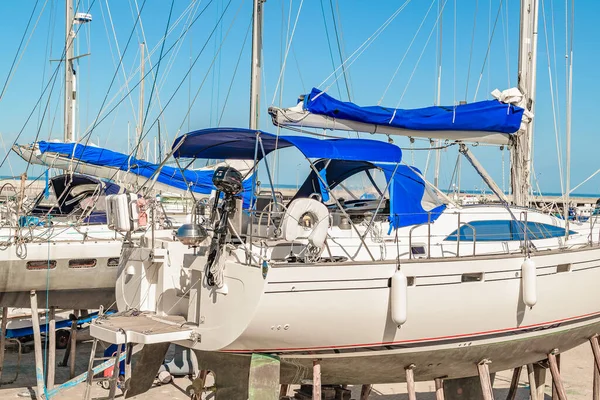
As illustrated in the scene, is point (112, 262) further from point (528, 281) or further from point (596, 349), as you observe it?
point (596, 349)

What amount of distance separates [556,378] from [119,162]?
1044cm

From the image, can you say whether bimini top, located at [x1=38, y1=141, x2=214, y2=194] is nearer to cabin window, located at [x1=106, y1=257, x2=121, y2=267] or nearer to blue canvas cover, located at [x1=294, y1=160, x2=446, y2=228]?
cabin window, located at [x1=106, y1=257, x2=121, y2=267]

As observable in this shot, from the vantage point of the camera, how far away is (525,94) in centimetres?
1318

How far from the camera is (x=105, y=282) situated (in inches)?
565

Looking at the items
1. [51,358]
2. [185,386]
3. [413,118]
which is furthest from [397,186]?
[51,358]

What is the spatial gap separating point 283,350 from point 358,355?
3.29 feet

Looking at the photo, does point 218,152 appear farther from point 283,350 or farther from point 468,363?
point 468,363

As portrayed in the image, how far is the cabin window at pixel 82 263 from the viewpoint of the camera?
1398 cm

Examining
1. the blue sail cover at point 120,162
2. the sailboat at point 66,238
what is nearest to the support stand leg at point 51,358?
the sailboat at point 66,238

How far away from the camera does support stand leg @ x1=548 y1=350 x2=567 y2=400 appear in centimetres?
1130

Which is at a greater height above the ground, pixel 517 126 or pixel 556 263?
pixel 517 126

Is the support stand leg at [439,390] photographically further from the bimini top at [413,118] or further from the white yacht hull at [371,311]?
the bimini top at [413,118]

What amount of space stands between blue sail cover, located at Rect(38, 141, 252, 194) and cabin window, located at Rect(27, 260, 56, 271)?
3498 mm

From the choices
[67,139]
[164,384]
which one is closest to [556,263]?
[164,384]
